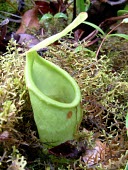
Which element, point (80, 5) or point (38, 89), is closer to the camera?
point (38, 89)

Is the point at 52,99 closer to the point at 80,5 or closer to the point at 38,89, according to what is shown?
the point at 38,89

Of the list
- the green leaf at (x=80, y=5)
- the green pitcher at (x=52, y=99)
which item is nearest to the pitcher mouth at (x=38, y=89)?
the green pitcher at (x=52, y=99)

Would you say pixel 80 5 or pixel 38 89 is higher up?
pixel 80 5

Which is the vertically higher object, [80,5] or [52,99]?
[80,5]

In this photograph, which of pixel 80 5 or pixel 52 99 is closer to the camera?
pixel 52 99

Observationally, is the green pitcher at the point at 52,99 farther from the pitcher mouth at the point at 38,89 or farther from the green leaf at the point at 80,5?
the green leaf at the point at 80,5

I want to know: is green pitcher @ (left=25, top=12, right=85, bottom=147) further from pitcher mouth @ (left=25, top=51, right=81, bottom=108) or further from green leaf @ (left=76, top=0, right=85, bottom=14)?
green leaf @ (left=76, top=0, right=85, bottom=14)

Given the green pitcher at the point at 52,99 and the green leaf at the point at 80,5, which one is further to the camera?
the green leaf at the point at 80,5

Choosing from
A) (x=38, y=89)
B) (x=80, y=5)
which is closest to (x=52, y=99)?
(x=38, y=89)

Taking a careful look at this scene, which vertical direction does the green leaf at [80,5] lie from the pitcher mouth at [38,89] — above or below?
above

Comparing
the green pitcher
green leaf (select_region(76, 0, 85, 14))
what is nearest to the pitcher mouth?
the green pitcher
